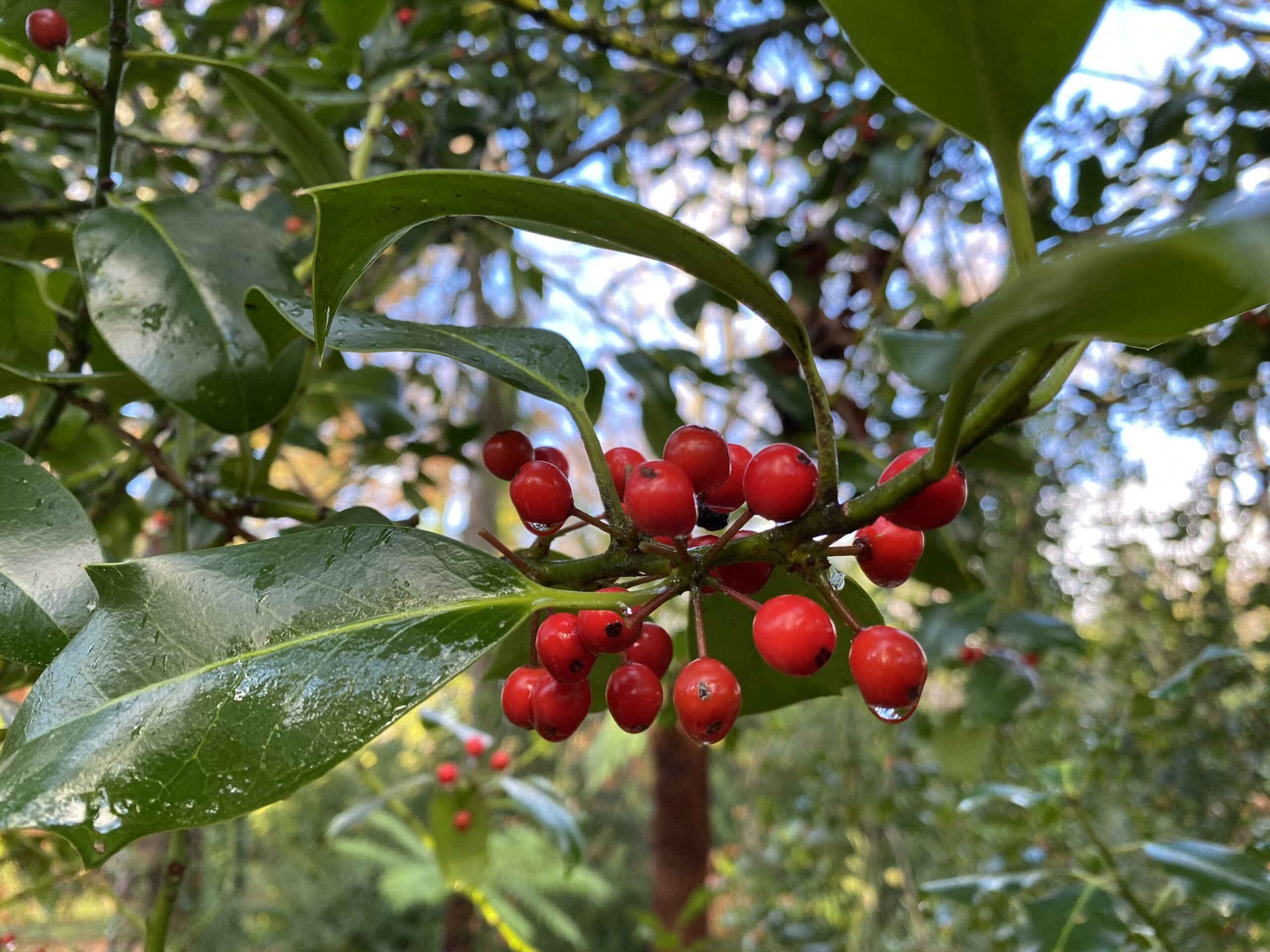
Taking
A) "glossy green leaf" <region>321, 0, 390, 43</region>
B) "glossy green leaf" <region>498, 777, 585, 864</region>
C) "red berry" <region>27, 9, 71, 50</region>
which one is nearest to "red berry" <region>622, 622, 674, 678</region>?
"red berry" <region>27, 9, 71, 50</region>

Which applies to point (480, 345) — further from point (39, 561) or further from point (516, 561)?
point (39, 561)

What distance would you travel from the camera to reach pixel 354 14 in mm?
1011

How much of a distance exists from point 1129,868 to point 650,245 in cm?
246

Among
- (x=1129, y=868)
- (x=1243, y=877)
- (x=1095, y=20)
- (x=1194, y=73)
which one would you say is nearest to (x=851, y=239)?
(x=1194, y=73)

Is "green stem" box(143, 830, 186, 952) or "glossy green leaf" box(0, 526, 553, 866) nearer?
"glossy green leaf" box(0, 526, 553, 866)

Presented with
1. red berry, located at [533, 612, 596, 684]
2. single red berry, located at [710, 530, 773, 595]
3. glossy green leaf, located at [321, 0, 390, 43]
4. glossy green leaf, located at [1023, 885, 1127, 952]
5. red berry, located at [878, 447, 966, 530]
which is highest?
glossy green leaf, located at [321, 0, 390, 43]

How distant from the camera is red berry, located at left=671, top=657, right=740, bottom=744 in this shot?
44 centimetres

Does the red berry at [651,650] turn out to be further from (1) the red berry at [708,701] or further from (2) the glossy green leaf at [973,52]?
(2) the glossy green leaf at [973,52]

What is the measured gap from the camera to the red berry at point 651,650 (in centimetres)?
52

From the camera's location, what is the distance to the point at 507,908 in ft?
13.3

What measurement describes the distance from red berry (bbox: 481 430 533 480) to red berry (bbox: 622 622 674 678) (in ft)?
0.47

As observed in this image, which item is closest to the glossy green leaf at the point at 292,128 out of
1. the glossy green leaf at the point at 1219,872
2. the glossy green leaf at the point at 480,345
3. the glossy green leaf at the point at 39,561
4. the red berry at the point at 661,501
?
the glossy green leaf at the point at 480,345

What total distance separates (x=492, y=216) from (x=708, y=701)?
285mm

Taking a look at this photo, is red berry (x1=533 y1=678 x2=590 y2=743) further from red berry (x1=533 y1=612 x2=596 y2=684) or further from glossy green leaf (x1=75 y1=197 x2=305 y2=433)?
glossy green leaf (x1=75 y1=197 x2=305 y2=433)
